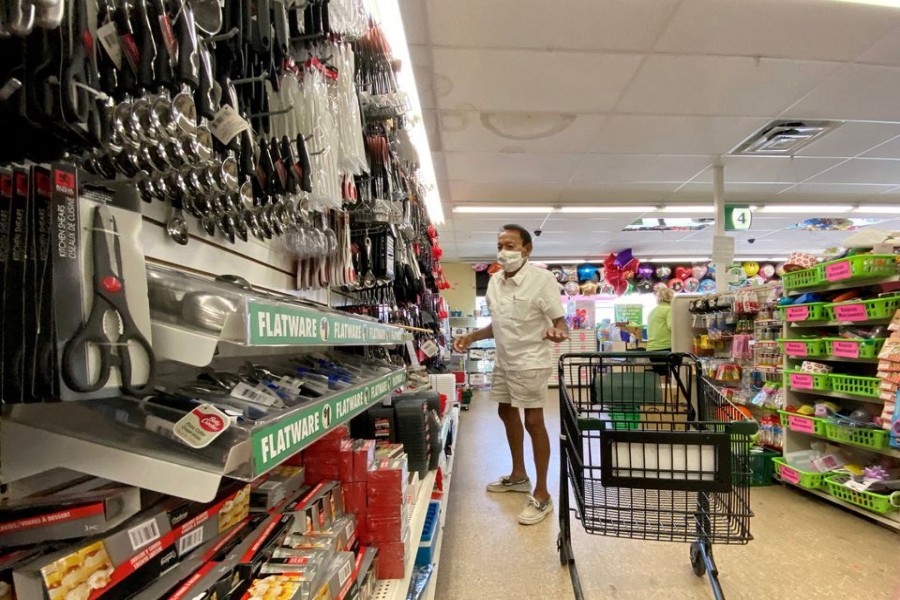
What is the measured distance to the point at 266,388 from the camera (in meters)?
0.83

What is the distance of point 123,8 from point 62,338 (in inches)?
16.7

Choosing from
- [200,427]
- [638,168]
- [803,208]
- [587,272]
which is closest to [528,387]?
[200,427]

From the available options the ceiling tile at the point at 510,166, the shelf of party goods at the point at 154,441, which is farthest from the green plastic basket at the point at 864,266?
the shelf of party goods at the point at 154,441

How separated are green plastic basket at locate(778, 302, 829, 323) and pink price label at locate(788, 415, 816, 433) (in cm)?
63

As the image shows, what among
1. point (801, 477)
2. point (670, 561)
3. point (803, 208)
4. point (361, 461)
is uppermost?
point (803, 208)

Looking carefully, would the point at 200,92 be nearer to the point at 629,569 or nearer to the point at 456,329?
the point at 629,569

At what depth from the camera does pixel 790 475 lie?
116 inches

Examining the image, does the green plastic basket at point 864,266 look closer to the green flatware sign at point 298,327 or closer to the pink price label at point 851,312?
the pink price label at point 851,312

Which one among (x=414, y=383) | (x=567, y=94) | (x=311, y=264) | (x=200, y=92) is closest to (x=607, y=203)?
(x=567, y=94)

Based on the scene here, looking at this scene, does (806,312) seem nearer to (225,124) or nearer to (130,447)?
(225,124)

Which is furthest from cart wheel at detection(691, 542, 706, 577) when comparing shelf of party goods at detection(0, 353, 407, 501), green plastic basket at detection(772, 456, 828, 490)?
A: shelf of party goods at detection(0, 353, 407, 501)

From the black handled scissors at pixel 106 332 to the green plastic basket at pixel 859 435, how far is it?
3306 mm

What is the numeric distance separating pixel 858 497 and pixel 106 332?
3.49 m

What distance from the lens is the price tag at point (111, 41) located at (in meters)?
0.53
